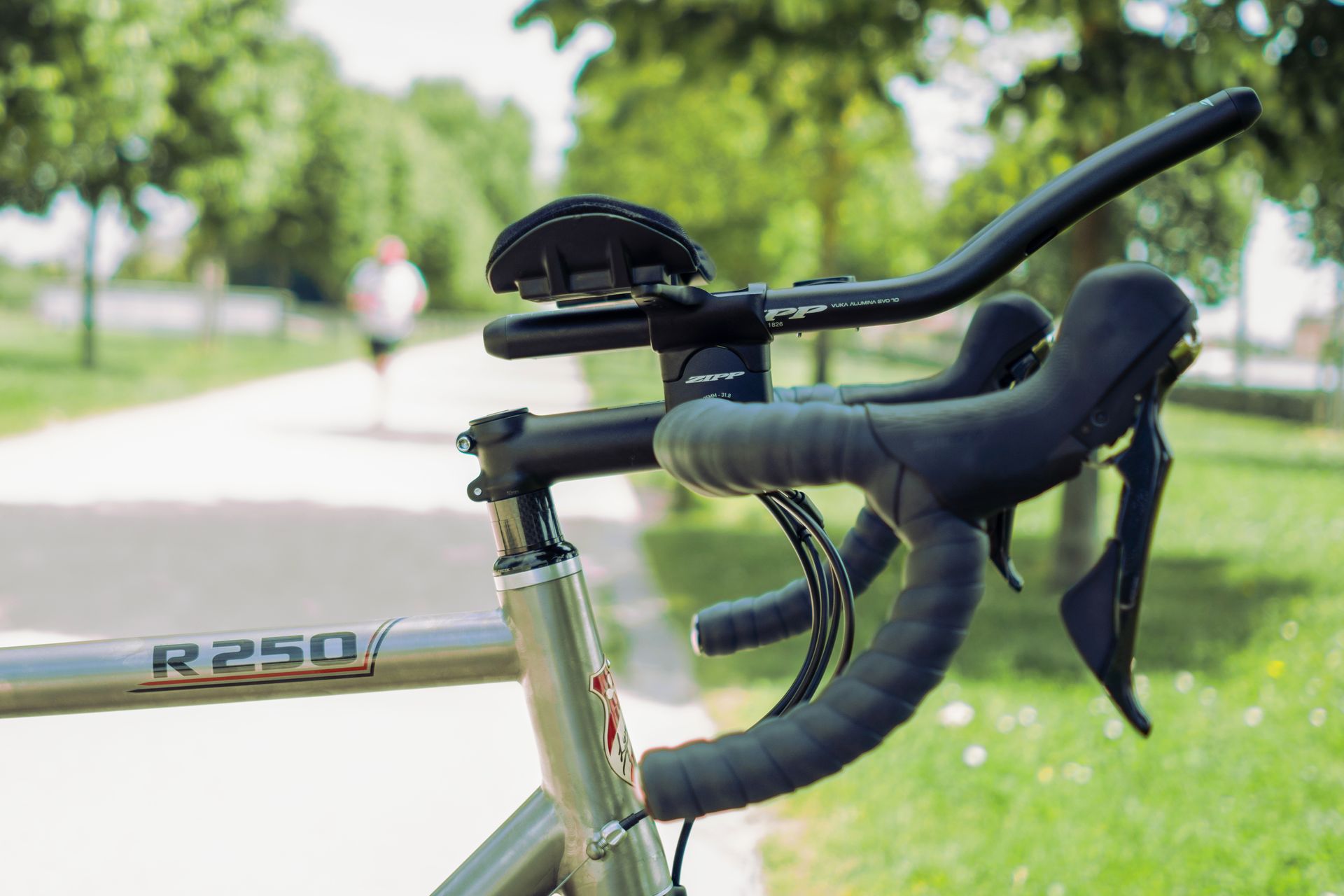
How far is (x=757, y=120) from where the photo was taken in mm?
11312

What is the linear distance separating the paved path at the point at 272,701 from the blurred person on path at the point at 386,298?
7.98ft

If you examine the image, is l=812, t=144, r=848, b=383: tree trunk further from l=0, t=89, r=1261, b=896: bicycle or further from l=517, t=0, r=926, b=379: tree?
l=0, t=89, r=1261, b=896: bicycle

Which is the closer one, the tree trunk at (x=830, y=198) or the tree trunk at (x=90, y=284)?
the tree trunk at (x=830, y=198)

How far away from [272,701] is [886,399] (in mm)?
2907

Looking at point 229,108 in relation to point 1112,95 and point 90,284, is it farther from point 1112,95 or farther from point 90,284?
point 1112,95

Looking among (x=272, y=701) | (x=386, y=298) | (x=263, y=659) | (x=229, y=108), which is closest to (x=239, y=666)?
(x=263, y=659)

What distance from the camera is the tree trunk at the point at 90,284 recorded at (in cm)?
1995

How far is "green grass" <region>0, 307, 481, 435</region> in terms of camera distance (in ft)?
46.8

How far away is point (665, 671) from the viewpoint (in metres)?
5.04

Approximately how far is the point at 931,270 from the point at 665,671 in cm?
Result: 428

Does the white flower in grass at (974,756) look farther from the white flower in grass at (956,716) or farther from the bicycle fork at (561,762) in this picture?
the bicycle fork at (561,762)

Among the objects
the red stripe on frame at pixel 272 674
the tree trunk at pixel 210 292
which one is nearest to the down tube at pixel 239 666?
the red stripe on frame at pixel 272 674

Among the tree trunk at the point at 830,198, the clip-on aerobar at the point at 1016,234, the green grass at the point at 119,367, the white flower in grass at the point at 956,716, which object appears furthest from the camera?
the green grass at the point at 119,367

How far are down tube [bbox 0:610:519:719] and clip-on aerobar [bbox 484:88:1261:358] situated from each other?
0.42 meters
